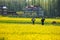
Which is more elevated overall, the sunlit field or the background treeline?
the background treeline

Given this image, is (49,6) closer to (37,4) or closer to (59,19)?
(37,4)

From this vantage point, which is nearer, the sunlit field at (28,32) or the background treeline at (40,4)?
the sunlit field at (28,32)

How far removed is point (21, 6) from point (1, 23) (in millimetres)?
1684

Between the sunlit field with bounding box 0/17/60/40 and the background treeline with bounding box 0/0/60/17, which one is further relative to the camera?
the background treeline with bounding box 0/0/60/17

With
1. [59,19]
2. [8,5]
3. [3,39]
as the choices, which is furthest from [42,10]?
[3,39]

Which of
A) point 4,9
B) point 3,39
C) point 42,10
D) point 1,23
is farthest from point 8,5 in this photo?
point 3,39

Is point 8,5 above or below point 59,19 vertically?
above

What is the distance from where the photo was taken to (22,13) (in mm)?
8906

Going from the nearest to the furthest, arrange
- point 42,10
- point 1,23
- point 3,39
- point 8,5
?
point 3,39 → point 1,23 → point 8,5 → point 42,10

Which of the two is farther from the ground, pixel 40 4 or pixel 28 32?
pixel 40 4

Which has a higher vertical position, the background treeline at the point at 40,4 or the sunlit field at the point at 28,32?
the background treeline at the point at 40,4

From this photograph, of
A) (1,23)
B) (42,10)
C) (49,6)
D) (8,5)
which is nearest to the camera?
(1,23)

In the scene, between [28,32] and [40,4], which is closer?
[28,32]

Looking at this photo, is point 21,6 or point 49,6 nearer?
point 21,6
